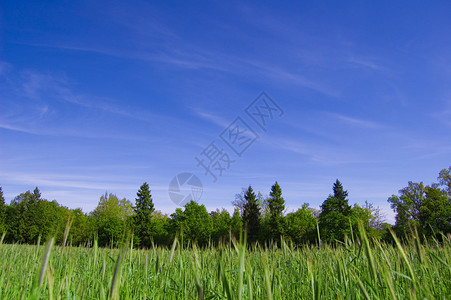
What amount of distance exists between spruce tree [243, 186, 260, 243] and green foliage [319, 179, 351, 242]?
44.3 feet

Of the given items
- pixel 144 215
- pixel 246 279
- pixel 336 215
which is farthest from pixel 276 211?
pixel 246 279

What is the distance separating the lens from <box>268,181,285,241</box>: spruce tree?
48406mm

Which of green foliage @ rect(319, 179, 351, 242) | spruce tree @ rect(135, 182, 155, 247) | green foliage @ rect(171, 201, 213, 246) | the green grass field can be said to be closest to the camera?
the green grass field

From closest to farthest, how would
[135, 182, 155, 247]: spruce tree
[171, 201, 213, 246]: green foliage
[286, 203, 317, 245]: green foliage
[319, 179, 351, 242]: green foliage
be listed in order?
[319, 179, 351, 242]: green foliage → [171, 201, 213, 246]: green foliage → [286, 203, 317, 245]: green foliage → [135, 182, 155, 247]: spruce tree

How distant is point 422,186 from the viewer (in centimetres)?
5238

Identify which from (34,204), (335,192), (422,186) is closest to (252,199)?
(335,192)

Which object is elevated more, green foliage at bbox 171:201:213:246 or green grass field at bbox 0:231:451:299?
green foliage at bbox 171:201:213:246

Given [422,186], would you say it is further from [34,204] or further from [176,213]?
[34,204]

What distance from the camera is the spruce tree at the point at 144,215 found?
51.3 m

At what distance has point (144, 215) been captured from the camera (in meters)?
54.2

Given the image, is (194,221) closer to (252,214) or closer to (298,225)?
(252,214)

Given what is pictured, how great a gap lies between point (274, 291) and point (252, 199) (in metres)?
57.5

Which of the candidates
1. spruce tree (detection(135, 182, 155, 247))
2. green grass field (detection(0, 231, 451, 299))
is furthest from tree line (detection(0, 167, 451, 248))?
green grass field (detection(0, 231, 451, 299))

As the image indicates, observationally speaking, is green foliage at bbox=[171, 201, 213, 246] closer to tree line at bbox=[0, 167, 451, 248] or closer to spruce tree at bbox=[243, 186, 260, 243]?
tree line at bbox=[0, 167, 451, 248]
